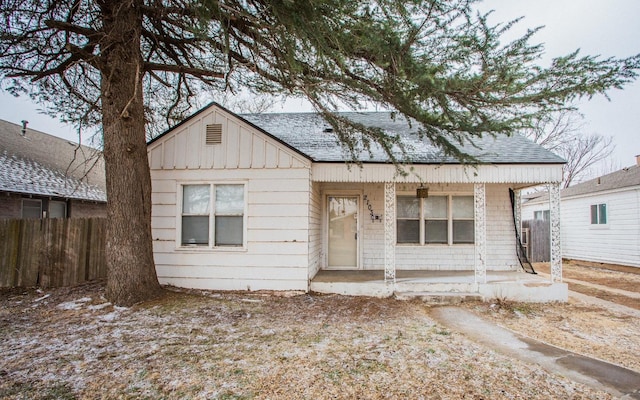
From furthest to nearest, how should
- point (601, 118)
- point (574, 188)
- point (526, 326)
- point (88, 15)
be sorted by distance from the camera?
point (601, 118) < point (574, 188) < point (88, 15) < point (526, 326)

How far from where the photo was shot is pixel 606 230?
534 inches

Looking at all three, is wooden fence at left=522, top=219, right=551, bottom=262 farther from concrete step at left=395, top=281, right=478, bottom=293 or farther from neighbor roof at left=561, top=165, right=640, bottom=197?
concrete step at left=395, top=281, right=478, bottom=293

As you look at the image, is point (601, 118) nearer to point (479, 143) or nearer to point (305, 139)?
point (479, 143)

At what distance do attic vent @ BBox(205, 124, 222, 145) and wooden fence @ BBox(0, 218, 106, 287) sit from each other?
11.8ft

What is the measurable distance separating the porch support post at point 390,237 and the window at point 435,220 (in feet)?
6.21

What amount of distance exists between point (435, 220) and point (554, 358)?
5279 mm

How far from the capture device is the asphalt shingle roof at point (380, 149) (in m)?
7.59

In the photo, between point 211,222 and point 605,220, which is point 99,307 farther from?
point 605,220

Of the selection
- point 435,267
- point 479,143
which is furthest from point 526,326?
point 479,143

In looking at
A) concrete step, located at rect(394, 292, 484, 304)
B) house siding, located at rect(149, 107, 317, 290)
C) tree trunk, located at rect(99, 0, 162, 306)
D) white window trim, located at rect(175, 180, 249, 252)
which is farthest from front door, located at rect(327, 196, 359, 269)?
tree trunk, located at rect(99, 0, 162, 306)

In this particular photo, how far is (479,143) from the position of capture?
897 centimetres

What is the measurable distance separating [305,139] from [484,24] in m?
5.28

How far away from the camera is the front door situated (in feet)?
31.0

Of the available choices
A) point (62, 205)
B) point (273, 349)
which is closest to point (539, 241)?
point (273, 349)
